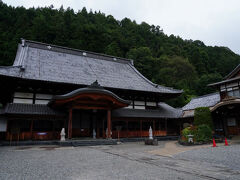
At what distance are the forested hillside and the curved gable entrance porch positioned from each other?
24928mm

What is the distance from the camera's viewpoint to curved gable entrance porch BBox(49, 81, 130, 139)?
14.0m

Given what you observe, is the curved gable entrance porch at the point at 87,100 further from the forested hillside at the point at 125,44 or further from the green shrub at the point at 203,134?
the forested hillside at the point at 125,44

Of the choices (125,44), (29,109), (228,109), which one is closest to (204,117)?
(228,109)

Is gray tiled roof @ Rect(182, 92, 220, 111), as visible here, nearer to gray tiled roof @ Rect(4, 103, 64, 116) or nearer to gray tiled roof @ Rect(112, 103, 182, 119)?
gray tiled roof @ Rect(112, 103, 182, 119)

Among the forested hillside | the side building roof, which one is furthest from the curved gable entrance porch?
the forested hillside

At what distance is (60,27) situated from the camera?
44625 mm

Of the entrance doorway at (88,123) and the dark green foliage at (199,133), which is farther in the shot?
the entrance doorway at (88,123)

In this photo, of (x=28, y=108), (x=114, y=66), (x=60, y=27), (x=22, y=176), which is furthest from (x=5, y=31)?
(x=22, y=176)

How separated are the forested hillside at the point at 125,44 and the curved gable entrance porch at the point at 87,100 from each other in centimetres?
2493

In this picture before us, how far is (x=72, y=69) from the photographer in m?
19.4

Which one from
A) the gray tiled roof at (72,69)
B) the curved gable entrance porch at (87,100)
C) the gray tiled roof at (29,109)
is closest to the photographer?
the gray tiled roof at (29,109)

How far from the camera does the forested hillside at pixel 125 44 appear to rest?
40969 millimetres

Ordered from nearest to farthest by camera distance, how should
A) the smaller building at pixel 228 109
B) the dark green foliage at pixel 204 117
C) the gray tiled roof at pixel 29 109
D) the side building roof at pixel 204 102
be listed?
the gray tiled roof at pixel 29 109 → the dark green foliage at pixel 204 117 → the smaller building at pixel 228 109 → the side building roof at pixel 204 102

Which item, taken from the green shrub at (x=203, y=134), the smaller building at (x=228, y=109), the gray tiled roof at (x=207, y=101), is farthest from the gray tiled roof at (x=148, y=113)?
the green shrub at (x=203, y=134)
